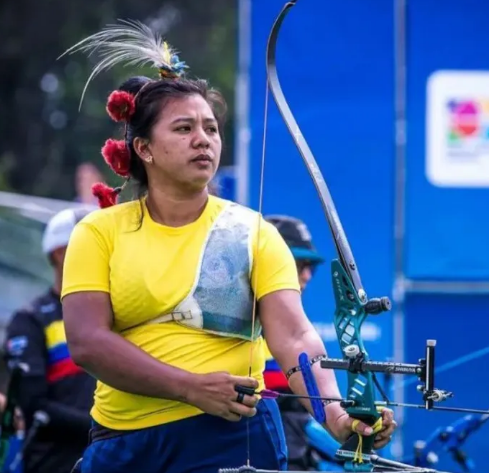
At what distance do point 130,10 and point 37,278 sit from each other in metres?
13.2

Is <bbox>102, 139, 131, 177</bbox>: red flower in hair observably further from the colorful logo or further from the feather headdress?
the colorful logo

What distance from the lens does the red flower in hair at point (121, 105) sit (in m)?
4.51

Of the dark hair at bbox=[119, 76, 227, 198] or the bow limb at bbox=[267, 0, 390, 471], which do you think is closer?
the bow limb at bbox=[267, 0, 390, 471]

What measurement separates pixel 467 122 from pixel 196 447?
3952 mm

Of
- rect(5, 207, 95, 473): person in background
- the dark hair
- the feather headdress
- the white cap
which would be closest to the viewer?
the dark hair

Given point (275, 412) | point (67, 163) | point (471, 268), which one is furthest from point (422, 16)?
point (67, 163)

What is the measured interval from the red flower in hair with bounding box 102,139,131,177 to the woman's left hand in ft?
3.46

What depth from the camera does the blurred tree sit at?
2234 cm

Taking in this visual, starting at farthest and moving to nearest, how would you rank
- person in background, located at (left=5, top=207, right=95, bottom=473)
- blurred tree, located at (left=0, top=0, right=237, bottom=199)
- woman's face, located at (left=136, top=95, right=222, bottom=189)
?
blurred tree, located at (left=0, top=0, right=237, bottom=199) → person in background, located at (left=5, top=207, right=95, bottom=473) → woman's face, located at (left=136, top=95, right=222, bottom=189)

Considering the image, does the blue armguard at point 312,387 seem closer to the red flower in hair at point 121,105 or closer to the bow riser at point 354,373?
the bow riser at point 354,373

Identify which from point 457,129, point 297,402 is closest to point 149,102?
point 297,402

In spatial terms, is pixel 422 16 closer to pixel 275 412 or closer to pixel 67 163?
pixel 275 412

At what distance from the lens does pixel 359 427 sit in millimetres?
3854

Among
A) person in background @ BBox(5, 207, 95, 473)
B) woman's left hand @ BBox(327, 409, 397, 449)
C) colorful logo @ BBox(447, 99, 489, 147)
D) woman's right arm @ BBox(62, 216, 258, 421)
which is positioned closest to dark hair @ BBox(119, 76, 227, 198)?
woman's right arm @ BBox(62, 216, 258, 421)
